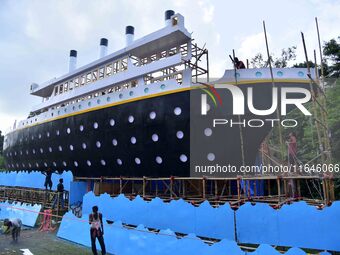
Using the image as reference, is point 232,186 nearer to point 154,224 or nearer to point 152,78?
point 154,224

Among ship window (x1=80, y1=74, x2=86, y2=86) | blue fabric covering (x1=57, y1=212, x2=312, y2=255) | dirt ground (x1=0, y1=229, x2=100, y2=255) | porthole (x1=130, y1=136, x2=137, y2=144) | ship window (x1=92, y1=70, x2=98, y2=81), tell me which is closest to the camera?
blue fabric covering (x1=57, y1=212, x2=312, y2=255)

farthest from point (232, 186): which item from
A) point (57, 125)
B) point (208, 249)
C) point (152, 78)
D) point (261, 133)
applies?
point (57, 125)

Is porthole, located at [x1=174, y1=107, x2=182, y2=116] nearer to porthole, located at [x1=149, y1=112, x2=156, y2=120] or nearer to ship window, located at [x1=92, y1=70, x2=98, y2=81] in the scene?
porthole, located at [x1=149, y1=112, x2=156, y2=120]

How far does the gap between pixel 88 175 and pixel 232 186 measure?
7.24 meters

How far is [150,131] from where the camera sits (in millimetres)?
12656

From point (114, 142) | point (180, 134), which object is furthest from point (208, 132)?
point (114, 142)

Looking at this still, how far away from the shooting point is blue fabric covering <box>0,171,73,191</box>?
1594cm

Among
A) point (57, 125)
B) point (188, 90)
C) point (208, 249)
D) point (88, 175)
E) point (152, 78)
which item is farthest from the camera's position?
point (57, 125)

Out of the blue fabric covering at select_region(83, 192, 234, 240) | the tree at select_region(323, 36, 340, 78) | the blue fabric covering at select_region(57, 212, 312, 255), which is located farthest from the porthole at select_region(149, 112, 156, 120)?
the tree at select_region(323, 36, 340, 78)

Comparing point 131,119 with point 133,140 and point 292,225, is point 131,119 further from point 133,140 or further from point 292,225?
point 292,225

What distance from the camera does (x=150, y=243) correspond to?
800cm

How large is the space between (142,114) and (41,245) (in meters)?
6.07

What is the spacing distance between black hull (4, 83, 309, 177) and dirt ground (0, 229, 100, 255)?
404 centimetres

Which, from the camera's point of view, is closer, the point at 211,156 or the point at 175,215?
the point at 175,215
